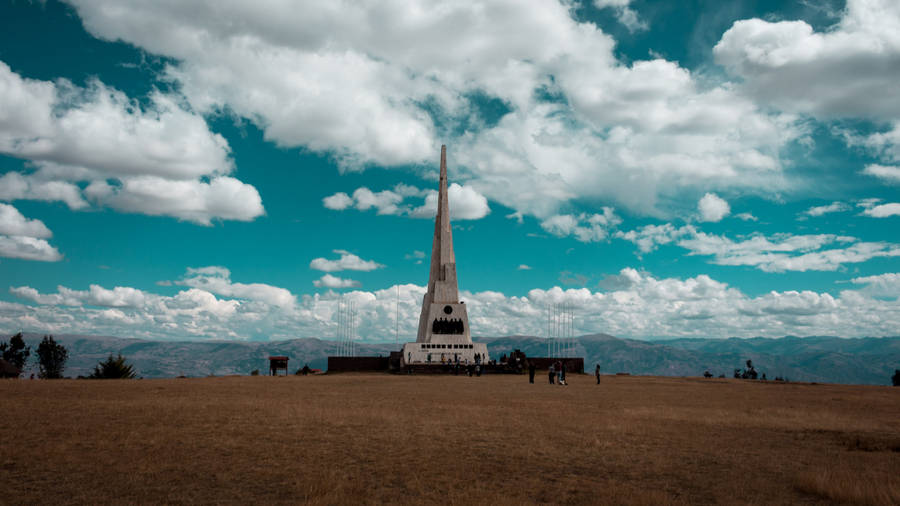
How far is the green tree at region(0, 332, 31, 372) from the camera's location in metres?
70.2

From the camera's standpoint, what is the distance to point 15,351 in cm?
7100

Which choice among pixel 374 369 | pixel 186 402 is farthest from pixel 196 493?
pixel 374 369

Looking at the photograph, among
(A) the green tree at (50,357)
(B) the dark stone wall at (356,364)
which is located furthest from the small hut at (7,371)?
(A) the green tree at (50,357)

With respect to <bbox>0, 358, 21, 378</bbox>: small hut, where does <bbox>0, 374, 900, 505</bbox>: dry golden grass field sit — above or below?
above

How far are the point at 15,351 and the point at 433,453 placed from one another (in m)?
78.1

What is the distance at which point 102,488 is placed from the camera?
8.36 meters

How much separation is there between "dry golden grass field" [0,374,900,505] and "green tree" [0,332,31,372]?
62.3m

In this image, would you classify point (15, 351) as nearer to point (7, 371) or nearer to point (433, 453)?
point (7, 371)

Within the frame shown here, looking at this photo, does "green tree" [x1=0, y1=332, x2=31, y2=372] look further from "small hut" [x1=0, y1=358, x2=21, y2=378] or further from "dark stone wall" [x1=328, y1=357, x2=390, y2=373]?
"dark stone wall" [x1=328, y1=357, x2=390, y2=373]

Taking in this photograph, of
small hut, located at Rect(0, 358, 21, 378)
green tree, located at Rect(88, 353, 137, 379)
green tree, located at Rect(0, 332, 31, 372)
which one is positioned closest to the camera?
green tree, located at Rect(88, 353, 137, 379)

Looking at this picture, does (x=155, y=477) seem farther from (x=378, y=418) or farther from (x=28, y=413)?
(x=28, y=413)

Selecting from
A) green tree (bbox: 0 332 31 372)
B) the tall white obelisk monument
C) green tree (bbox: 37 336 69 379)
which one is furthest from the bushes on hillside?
the tall white obelisk monument

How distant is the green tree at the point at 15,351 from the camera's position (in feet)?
230

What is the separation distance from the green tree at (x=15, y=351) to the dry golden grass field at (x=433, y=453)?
204ft
